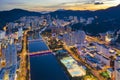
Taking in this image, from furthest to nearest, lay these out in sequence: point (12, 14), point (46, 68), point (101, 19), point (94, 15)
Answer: point (12, 14)
point (94, 15)
point (101, 19)
point (46, 68)

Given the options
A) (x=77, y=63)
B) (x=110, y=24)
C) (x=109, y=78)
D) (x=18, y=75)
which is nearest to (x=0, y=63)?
(x=18, y=75)

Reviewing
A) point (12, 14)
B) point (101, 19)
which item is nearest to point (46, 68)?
point (101, 19)

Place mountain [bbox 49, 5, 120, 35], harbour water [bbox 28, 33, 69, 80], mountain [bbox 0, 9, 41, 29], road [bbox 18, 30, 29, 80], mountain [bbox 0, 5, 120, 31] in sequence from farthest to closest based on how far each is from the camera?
mountain [bbox 0, 9, 41, 29]
mountain [bbox 0, 5, 120, 31]
mountain [bbox 49, 5, 120, 35]
road [bbox 18, 30, 29, 80]
harbour water [bbox 28, 33, 69, 80]

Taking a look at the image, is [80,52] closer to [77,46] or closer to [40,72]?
[77,46]

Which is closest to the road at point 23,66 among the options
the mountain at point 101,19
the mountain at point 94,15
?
the mountain at point 101,19

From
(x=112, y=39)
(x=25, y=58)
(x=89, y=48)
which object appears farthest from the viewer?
(x=112, y=39)

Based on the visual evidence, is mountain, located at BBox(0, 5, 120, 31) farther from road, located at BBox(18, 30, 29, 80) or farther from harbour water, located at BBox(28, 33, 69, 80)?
harbour water, located at BBox(28, 33, 69, 80)

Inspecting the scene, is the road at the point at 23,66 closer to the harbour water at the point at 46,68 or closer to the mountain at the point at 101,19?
the harbour water at the point at 46,68

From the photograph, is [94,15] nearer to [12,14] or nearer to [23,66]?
[12,14]

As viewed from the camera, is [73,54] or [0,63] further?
[73,54]

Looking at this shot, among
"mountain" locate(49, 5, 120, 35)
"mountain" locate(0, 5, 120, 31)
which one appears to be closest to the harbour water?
"mountain" locate(49, 5, 120, 35)

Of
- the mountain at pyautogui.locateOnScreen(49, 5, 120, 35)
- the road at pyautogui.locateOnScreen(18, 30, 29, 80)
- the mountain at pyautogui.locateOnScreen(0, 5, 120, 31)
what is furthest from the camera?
the mountain at pyautogui.locateOnScreen(0, 5, 120, 31)
